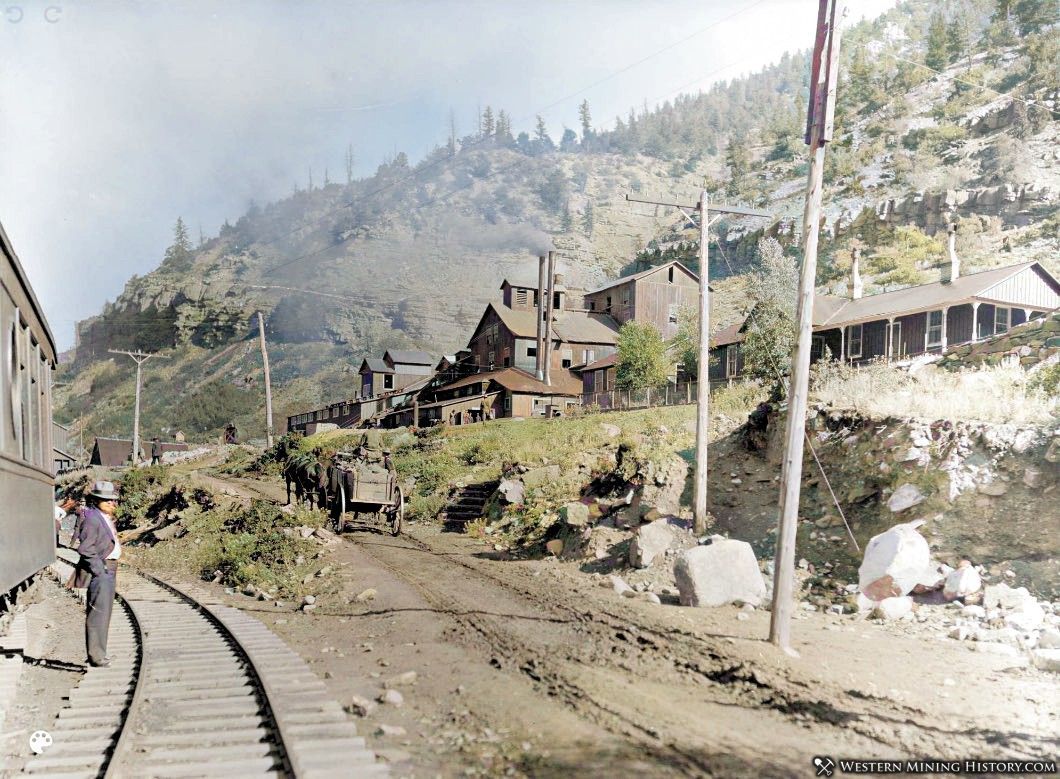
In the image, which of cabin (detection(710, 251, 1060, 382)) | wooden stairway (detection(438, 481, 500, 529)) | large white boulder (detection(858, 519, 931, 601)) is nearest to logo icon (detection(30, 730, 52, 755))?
large white boulder (detection(858, 519, 931, 601))

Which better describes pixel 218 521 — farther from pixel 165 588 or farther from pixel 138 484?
pixel 138 484

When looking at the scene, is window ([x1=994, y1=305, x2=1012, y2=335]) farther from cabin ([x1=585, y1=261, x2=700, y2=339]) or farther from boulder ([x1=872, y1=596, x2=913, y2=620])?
cabin ([x1=585, y1=261, x2=700, y2=339])

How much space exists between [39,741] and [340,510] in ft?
48.0

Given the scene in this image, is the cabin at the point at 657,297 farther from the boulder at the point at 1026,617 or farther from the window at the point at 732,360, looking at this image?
the boulder at the point at 1026,617

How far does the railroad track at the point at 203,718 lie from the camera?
18.9 ft

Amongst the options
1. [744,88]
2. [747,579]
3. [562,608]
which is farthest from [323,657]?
[744,88]

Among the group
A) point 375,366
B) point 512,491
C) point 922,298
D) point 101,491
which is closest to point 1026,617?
point 101,491

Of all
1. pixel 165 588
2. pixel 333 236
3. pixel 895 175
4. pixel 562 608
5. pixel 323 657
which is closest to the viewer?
pixel 323 657

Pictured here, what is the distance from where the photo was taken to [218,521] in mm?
21469

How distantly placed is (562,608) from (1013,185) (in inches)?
2144

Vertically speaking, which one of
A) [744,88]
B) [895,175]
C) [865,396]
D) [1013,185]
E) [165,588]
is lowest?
[165,588]

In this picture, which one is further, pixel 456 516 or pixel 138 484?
pixel 138 484

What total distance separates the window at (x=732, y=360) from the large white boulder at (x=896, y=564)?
26.4m

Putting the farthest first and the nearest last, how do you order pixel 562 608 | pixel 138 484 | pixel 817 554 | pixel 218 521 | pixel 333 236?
pixel 333 236
pixel 138 484
pixel 218 521
pixel 817 554
pixel 562 608
